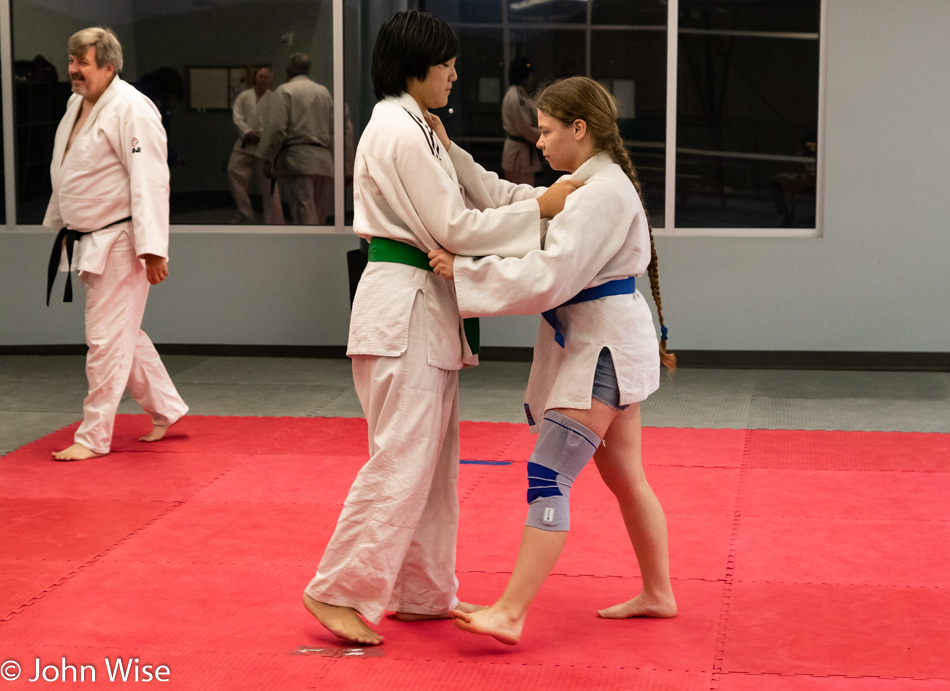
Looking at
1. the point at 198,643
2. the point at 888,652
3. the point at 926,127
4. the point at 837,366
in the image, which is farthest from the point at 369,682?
the point at 926,127

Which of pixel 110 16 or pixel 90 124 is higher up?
pixel 110 16

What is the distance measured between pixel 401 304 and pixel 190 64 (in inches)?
198

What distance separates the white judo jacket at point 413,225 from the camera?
2490 mm

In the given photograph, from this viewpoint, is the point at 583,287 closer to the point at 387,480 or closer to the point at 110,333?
the point at 387,480

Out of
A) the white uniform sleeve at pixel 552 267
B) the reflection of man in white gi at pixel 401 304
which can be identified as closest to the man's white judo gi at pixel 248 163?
the reflection of man in white gi at pixel 401 304

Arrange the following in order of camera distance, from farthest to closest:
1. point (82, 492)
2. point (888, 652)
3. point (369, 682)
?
point (82, 492), point (888, 652), point (369, 682)

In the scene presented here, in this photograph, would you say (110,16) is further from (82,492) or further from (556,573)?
(556,573)

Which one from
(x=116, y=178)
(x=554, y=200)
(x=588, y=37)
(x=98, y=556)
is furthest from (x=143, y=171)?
(x=588, y=37)

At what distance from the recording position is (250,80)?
23.0ft

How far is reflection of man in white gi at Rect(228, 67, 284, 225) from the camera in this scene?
700 cm

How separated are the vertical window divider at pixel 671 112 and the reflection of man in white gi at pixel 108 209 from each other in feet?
10.7

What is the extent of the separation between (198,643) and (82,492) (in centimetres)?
155

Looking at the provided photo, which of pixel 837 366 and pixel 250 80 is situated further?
pixel 250 80

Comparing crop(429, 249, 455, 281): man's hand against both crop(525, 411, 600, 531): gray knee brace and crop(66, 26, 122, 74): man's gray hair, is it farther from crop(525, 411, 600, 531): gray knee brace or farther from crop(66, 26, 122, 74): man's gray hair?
crop(66, 26, 122, 74): man's gray hair
